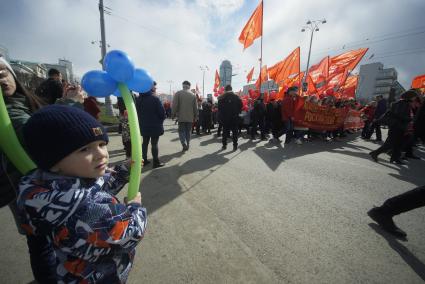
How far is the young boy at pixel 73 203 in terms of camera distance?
866 mm

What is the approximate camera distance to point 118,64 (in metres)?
1.29

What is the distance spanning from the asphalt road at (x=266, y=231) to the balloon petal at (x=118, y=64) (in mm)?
1674

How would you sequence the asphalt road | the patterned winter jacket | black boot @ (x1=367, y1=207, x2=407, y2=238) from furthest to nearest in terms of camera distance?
black boot @ (x1=367, y1=207, x2=407, y2=238), the asphalt road, the patterned winter jacket

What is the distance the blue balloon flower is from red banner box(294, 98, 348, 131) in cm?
734

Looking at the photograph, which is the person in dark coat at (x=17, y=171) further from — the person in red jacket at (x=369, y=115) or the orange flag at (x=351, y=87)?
the orange flag at (x=351, y=87)

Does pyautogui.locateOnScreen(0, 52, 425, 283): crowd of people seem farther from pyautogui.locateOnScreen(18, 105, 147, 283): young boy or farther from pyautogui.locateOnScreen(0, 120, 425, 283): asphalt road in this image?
pyautogui.locateOnScreen(0, 120, 425, 283): asphalt road

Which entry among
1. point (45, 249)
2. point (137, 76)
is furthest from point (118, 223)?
point (137, 76)

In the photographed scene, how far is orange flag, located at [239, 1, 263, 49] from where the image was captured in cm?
826

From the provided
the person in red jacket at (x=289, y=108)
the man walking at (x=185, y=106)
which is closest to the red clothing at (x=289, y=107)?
the person in red jacket at (x=289, y=108)

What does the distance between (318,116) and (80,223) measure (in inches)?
354

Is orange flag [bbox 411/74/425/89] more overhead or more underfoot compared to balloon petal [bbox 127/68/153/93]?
more overhead

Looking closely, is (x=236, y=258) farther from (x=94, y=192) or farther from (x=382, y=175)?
(x=382, y=175)

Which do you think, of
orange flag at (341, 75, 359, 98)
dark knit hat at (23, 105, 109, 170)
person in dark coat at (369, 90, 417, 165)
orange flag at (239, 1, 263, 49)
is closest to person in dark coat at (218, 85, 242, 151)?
orange flag at (239, 1, 263, 49)

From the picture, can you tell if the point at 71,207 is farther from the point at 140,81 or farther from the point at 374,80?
the point at 374,80
